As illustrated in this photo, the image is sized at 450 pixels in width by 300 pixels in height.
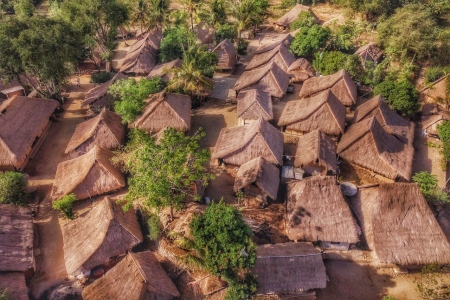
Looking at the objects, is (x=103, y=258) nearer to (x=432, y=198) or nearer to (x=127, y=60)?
(x=432, y=198)

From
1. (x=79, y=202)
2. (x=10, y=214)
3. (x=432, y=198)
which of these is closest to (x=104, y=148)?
(x=79, y=202)

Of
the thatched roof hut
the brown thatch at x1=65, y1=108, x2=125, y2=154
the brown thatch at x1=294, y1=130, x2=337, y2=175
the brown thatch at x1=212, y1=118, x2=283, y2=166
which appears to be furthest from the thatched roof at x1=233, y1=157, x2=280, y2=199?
the brown thatch at x1=65, y1=108, x2=125, y2=154

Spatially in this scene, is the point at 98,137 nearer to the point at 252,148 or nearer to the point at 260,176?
the point at 252,148

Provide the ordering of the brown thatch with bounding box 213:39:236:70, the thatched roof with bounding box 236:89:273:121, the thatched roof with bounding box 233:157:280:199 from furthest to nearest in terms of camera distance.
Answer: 1. the brown thatch with bounding box 213:39:236:70
2. the thatched roof with bounding box 236:89:273:121
3. the thatched roof with bounding box 233:157:280:199

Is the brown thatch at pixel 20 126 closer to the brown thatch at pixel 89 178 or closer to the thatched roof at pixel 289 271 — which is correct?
the brown thatch at pixel 89 178

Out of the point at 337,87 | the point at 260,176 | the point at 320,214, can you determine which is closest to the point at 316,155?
the point at 260,176

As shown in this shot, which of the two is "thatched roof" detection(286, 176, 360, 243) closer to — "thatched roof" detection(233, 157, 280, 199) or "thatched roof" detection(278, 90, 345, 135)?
"thatched roof" detection(233, 157, 280, 199)
